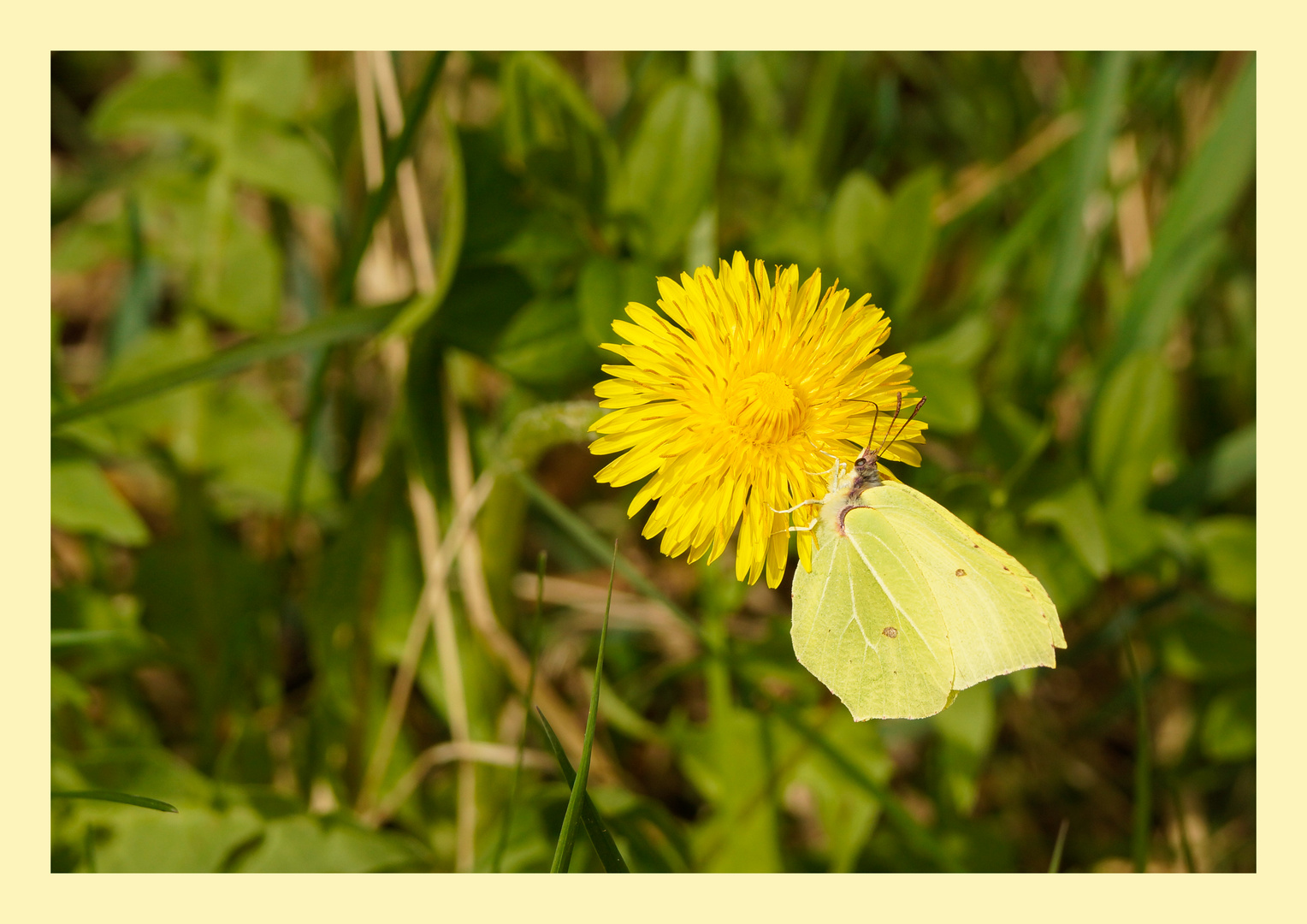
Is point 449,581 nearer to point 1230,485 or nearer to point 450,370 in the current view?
point 450,370

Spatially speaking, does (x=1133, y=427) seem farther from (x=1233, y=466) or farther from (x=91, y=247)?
(x=91, y=247)

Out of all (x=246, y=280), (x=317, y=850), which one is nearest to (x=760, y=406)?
(x=317, y=850)

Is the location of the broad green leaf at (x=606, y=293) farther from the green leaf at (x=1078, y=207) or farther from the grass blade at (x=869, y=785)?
the green leaf at (x=1078, y=207)

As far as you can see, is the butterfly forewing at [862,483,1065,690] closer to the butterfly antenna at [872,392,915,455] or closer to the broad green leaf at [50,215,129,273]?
the butterfly antenna at [872,392,915,455]

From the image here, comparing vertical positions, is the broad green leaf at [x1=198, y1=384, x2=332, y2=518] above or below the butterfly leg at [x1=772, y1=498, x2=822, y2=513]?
above

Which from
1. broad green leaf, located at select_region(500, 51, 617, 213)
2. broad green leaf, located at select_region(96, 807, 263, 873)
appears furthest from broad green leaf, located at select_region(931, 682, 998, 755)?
broad green leaf, located at select_region(96, 807, 263, 873)

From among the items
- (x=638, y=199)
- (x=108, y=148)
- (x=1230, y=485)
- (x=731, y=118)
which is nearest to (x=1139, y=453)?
(x=1230, y=485)
